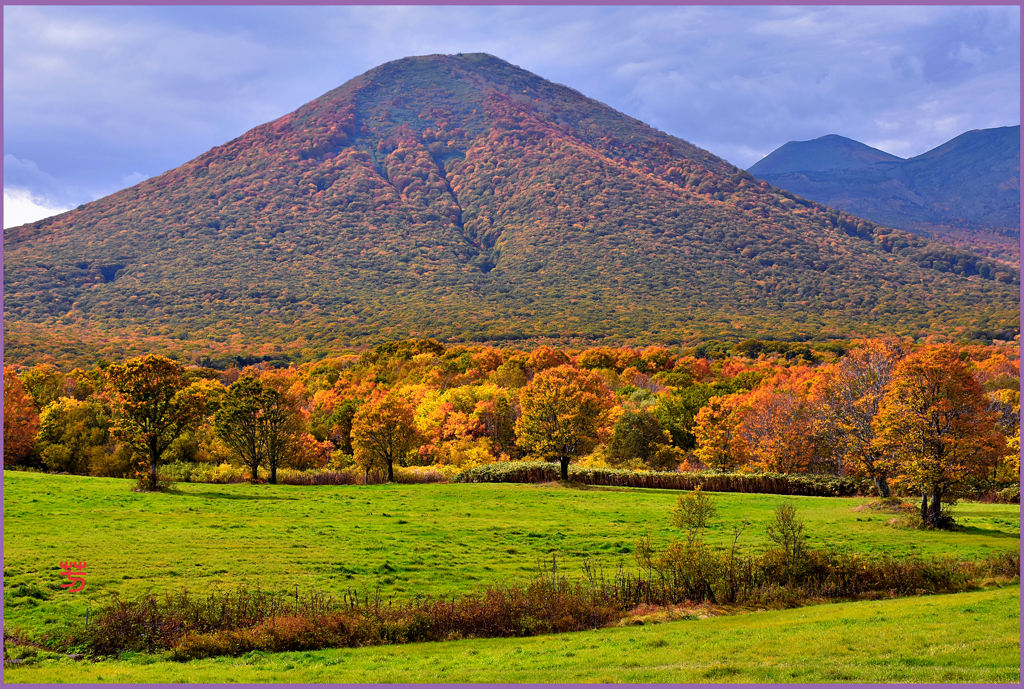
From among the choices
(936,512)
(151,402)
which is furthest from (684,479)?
(151,402)

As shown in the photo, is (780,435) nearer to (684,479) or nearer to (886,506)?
(684,479)

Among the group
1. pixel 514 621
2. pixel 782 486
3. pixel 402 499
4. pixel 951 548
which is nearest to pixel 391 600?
pixel 514 621

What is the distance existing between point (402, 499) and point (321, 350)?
9990cm

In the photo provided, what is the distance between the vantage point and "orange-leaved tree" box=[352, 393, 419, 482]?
5444 centimetres

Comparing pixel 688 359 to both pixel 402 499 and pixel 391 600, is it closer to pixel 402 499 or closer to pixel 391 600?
pixel 402 499

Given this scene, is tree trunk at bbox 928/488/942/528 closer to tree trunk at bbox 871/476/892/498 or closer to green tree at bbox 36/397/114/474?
tree trunk at bbox 871/476/892/498

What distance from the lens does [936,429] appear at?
113 ft

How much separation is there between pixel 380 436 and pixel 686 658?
40.3 meters

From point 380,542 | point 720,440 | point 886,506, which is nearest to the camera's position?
point 380,542

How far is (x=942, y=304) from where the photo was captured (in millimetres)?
155750

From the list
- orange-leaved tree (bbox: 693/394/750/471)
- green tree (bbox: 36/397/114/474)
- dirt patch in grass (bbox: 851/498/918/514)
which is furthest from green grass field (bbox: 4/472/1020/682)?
orange-leaved tree (bbox: 693/394/750/471)

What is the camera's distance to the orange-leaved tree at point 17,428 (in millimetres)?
50169

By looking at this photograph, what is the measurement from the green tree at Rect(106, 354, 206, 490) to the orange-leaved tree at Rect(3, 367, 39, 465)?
1630cm

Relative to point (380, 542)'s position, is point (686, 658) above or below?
below
